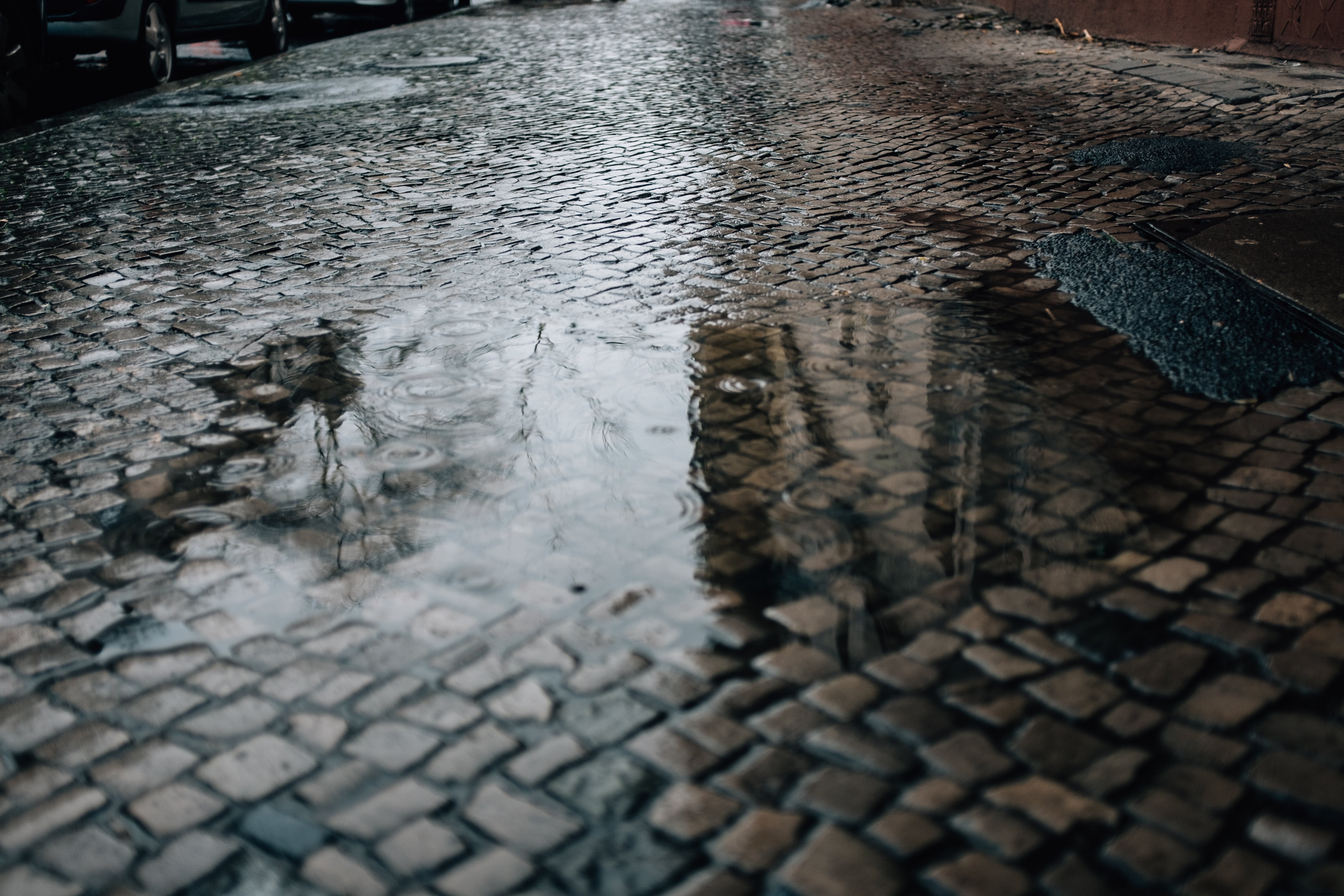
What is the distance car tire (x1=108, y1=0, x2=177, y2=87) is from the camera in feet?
30.2

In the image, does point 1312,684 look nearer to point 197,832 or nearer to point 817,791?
point 817,791

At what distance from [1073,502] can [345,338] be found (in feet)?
8.07

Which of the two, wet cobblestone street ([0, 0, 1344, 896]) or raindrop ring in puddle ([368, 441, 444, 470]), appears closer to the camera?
wet cobblestone street ([0, 0, 1344, 896])

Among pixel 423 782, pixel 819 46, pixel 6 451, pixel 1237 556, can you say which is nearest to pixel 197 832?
pixel 423 782

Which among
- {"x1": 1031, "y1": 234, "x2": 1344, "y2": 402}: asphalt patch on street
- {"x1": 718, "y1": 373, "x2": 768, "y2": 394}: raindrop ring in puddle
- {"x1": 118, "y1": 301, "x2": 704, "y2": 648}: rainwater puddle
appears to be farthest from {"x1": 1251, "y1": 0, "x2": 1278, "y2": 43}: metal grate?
{"x1": 718, "y1": 373, "x2": 768, "y2": 394}: raindrop ring in puddle

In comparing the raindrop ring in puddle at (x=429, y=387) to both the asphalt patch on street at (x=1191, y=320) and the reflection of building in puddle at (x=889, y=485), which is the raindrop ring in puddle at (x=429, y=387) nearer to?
the reflection of building in puddle at (x=889, y=485)

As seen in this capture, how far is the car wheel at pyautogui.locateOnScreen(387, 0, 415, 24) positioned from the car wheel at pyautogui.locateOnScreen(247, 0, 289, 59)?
10.1 ft

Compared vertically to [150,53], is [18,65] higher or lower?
lower

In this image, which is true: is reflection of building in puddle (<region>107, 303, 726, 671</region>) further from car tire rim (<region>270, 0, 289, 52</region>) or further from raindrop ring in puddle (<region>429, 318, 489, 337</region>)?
car tire rim (<region>270, 0, 289, 52</region>)

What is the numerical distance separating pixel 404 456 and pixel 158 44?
27.4 feet

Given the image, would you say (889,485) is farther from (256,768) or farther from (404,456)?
(256,768)

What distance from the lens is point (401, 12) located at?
15273mm

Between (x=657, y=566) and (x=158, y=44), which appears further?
Answer: (x=158, y=44)

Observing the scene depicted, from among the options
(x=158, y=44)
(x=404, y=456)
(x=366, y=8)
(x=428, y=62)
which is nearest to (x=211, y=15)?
(x=158, y=44)
